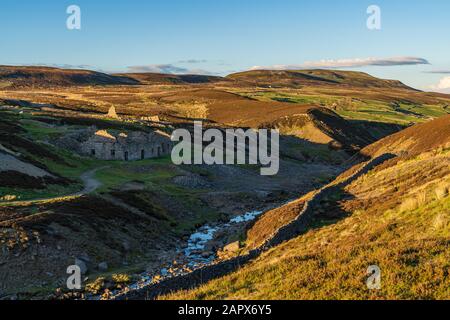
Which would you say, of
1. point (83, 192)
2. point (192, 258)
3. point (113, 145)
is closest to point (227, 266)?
point (192, 258)

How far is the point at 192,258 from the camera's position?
40406 millimetres

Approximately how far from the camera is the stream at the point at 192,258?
3154 cm

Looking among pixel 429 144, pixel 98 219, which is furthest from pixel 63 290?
pixel 429 144

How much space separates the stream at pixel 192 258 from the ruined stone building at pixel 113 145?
91.0ft

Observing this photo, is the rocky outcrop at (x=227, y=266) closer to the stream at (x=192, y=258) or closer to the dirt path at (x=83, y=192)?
the stream at (x=192, y=258)

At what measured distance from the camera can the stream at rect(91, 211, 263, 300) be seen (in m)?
31.5

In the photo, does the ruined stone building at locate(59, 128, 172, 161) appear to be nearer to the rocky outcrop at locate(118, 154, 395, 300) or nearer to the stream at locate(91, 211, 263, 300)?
the stream at locate(91, 211, 263, 300)

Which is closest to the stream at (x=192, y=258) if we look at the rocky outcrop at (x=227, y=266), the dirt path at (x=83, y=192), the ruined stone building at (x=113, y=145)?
the rocky outcrop at (x=227, y=266)

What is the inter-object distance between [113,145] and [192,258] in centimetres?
4148

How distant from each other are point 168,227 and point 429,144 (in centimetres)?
4101

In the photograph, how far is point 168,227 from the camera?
50.3m

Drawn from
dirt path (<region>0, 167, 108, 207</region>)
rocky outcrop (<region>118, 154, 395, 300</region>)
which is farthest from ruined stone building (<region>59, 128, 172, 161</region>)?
rocky outcrop (<region>118, 154, 395, 300</region>)

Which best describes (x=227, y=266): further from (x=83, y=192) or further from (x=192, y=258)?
(x=83, y=192)

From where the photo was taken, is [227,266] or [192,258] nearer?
[227,266]
